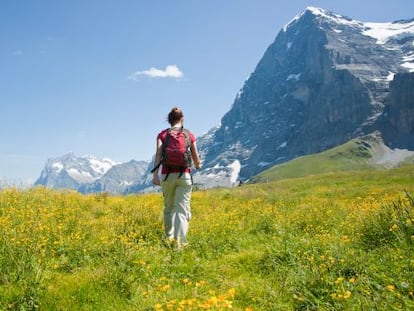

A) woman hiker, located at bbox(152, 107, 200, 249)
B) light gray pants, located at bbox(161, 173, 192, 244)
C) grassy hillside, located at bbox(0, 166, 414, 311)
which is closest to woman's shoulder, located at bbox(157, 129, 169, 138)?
woman hiker, located at bbox(152, 107, 200, 249)

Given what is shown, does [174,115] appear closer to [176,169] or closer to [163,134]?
[163,134]

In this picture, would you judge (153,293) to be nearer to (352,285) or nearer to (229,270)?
(229,270)

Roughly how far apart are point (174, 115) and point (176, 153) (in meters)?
1.01

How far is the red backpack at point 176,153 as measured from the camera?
27.1ft

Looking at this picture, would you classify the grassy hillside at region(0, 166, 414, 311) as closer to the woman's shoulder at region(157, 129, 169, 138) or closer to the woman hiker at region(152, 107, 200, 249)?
the woman hiker at region(152, 107, 200, 249)

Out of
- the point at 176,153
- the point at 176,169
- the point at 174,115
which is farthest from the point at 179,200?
the point at 174,115

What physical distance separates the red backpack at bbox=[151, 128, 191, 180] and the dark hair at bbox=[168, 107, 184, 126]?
44 centimetres

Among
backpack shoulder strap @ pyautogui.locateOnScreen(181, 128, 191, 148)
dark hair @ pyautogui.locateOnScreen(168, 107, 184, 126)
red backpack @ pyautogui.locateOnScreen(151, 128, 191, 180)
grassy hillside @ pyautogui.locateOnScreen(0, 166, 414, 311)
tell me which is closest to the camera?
grassy hillside @ pyautogui.locateOnScreen(0, 166, 414, 311)

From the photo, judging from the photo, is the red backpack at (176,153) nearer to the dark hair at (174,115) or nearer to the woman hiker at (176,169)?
the woman hiker at (176,169)

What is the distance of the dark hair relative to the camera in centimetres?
877

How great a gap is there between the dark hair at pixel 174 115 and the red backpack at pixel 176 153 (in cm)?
44

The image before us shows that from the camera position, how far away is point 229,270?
6.69m

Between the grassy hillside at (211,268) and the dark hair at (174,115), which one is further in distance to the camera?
the dark hair at (174,115)

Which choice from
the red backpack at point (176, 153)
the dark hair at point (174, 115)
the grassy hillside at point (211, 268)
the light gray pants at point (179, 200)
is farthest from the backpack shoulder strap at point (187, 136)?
the grassy hillside at point (211, 268)
